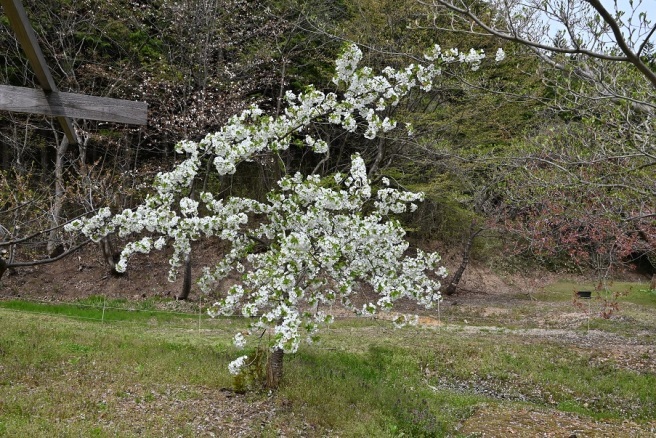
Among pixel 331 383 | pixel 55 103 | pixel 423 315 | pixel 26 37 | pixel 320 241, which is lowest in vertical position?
pixel 423 315

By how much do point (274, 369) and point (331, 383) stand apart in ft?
3.28

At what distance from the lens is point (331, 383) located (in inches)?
309

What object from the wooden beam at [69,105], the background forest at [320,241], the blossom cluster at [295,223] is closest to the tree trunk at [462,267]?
the background forest at [320,241]

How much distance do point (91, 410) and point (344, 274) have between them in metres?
3.60

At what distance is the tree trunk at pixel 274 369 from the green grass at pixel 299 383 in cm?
16

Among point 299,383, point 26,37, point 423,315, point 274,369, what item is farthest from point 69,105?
point 423,315

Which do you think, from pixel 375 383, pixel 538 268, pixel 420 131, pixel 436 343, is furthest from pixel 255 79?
pixel 538 268

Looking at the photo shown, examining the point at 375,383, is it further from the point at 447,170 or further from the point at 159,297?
the point at 447,170

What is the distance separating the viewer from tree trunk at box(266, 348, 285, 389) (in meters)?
7.41

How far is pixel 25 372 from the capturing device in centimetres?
704

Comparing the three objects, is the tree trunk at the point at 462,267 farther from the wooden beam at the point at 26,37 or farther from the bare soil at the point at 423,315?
the wooden beam at the point at 26,37

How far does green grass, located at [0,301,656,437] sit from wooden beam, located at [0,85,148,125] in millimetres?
3201

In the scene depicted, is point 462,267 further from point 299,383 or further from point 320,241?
point 320,241

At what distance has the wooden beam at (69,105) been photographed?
14.2ft
